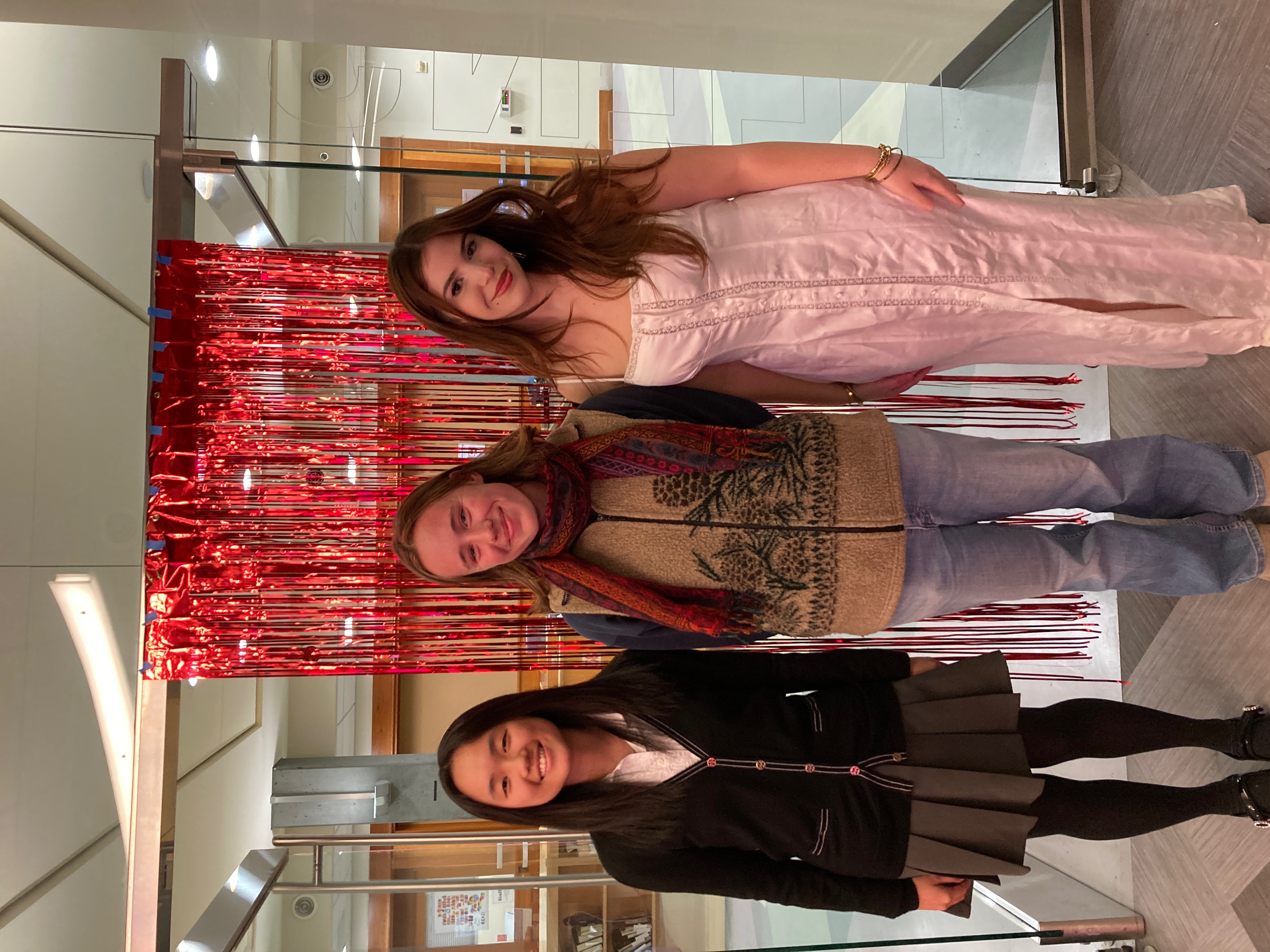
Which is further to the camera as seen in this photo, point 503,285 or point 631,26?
point 631,26

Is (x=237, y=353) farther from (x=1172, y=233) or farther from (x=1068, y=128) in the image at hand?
(x=1068, y=128)

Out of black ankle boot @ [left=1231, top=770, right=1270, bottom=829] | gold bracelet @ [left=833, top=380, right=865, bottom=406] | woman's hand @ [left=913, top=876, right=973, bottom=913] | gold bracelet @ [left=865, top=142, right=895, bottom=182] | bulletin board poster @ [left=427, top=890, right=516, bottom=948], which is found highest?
gold bracelet @ [left=865, top=142, right=895, bottom=182]

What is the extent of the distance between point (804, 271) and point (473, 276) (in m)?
0.58

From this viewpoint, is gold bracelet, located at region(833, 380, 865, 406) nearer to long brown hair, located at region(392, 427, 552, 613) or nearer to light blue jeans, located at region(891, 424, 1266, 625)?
light blue jeans, located at region(891, 424, 1266, 625)

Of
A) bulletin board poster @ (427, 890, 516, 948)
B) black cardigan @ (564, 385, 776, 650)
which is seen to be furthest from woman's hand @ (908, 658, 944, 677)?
bulletin board poster @ (427, 890, 516, 948)

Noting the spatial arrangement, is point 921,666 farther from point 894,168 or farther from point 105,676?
point 105,676

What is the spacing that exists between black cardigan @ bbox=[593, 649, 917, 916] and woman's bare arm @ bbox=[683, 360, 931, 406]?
57 cm

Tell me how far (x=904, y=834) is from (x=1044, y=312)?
0.99 meters

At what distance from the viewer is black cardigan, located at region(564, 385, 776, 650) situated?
1563mm

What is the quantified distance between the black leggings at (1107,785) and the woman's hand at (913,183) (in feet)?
3.26

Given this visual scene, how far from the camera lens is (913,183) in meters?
1.53

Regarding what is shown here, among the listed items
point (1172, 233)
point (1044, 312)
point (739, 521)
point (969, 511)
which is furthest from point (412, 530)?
point (1172, 233)

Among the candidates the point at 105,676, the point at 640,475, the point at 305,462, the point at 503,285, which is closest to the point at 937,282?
the point at 640,475

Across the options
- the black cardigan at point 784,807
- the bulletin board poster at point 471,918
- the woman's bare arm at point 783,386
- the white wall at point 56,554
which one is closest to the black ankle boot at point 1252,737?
the black cardigan at point 784,807
